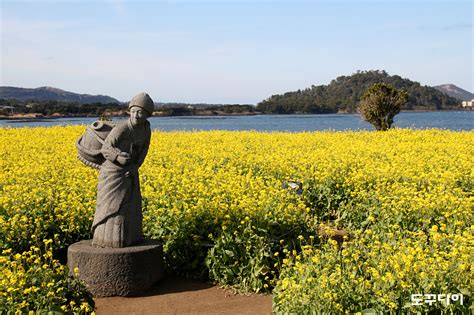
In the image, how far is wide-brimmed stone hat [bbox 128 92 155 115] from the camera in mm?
6453

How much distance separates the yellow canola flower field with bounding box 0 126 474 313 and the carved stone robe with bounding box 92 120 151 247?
780mm

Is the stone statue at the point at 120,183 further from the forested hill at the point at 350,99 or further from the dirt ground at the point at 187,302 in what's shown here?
the forested hill at the point at 350,99

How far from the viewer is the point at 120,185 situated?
6.63 meters

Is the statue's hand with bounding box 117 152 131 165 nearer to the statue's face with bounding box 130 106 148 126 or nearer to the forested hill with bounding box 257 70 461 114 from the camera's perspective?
the statue's face with bounding box 130 106 148 126

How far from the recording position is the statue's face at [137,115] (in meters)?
6.49

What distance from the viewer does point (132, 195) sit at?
6.71m

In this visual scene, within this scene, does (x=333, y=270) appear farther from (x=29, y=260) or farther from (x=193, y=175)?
(x=193, y=175)

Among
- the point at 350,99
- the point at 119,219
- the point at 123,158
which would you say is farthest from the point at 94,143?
the point at 350,99

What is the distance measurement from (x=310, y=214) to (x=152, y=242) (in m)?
3.72

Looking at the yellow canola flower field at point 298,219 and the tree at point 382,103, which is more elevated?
the tree at point 382,103

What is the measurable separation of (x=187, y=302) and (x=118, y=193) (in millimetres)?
1572

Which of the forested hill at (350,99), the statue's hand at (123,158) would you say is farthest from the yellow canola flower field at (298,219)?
the forested hill at (350,99)

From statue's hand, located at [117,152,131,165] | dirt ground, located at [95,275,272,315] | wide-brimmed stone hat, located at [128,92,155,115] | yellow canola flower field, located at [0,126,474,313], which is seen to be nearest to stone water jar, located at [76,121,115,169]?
statue's hand, located at [117,152,131,165]

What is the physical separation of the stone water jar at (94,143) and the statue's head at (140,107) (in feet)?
1.35
